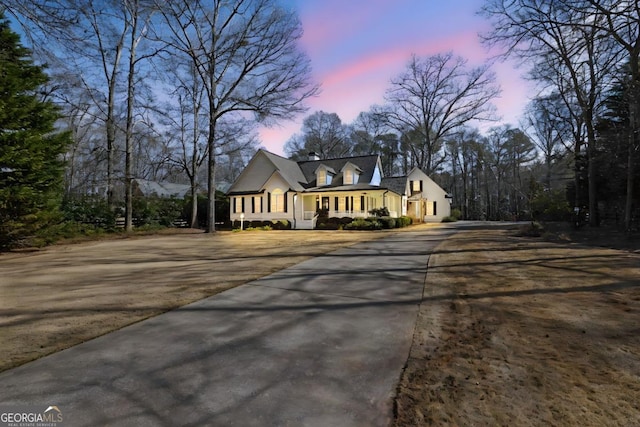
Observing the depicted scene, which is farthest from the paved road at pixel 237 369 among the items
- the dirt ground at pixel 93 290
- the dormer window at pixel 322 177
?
the dormer window at pixel 322 177

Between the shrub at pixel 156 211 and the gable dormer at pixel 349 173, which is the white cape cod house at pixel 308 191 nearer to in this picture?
the gable dormer at pixel 349 173

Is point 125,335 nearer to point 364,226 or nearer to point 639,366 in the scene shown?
point 639,366

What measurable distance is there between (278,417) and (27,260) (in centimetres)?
1065

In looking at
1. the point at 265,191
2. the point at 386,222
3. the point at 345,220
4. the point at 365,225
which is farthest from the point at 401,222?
the point at 265,191

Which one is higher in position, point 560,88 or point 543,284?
point 560,88

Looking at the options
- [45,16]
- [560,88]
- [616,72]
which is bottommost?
[45,16]

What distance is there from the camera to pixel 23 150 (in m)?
10.4

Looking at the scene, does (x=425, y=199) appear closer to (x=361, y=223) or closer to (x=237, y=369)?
(x=361, y=223)

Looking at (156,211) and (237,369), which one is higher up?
(156,211)

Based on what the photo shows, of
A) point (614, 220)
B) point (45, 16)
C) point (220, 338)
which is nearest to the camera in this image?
point (220, 338)

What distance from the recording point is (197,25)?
18.7 meters

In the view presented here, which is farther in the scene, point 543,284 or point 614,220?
point 614,220

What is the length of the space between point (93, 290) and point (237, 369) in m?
4.04

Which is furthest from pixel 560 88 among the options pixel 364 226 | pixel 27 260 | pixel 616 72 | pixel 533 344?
pixel 27 260
